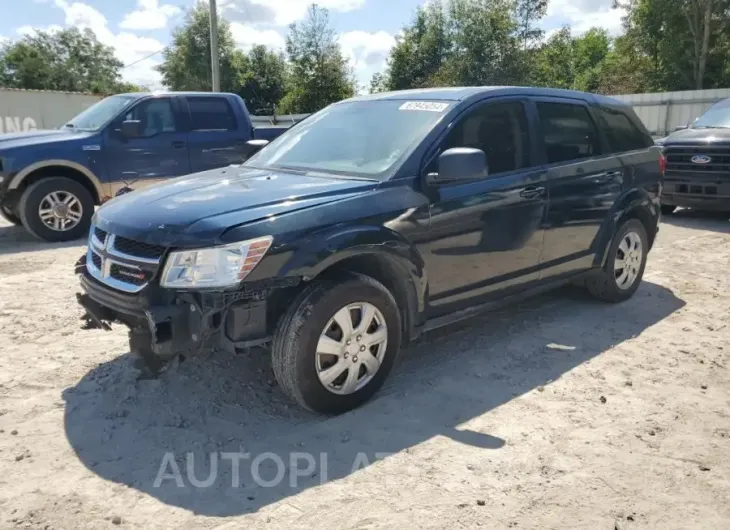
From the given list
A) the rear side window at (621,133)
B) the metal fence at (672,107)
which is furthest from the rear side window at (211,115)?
the metal fence at (672,107)

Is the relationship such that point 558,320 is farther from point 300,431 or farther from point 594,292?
point 300,431

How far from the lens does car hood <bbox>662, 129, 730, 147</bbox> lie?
31.2 feet

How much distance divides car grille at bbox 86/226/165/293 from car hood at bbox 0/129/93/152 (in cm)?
530

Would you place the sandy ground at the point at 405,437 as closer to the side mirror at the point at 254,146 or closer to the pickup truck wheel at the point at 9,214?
the side mirror at the point at 254,146

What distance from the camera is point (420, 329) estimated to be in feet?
13.0

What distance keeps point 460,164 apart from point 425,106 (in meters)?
0.73

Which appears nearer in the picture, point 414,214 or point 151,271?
point 151,271

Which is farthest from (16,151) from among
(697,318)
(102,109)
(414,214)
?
(697,318)

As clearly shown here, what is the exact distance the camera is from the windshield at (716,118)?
33.8ft

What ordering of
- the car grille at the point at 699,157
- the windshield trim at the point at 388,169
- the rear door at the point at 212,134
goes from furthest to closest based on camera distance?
1. the car grille at the point at 699,157
2. the rear door at the point at 212,134
3. the windshield trim at the point at 388,169

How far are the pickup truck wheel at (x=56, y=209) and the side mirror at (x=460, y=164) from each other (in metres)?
6.16

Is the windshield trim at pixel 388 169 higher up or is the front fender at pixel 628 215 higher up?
the windshield trim at pixel 388 169

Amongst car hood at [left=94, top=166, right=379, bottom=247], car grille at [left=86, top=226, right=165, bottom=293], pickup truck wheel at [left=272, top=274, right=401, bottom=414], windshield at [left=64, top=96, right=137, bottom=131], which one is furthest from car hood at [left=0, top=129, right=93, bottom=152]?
pickup truck wheel at [left=272, top=274, right=401, bottom=414]

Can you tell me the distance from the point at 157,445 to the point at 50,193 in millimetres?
6044
